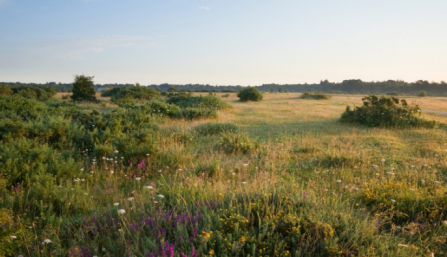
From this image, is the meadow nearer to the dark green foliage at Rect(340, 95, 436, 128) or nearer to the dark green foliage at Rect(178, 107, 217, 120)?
the dark green foliage at Rect(340, 95, 436, 128)

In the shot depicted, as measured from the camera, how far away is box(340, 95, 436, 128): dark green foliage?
520 inches

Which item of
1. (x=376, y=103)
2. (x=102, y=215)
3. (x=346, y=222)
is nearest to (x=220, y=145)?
(x=102, y=215)

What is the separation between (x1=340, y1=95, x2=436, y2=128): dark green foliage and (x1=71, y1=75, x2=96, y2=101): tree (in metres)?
30.0

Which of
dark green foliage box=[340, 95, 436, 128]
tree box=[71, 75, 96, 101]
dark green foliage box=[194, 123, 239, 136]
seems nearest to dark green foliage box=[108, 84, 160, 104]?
tree box=[71, 75, 96, 101]

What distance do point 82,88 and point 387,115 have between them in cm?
3242

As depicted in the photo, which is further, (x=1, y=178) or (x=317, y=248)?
(x=1, y=178)

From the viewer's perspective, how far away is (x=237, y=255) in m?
2.59

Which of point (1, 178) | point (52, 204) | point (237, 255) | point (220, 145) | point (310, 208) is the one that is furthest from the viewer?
point (220, 145)

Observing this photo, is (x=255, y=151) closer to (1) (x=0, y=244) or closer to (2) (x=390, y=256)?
(2) (x=390, y=256)

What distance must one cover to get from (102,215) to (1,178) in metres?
2.39

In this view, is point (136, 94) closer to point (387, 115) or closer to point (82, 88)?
point (82, 88)

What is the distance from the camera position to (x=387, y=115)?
540 inches

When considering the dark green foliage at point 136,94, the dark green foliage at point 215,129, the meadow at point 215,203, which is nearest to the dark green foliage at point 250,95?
the dark green foliage at point 136,94

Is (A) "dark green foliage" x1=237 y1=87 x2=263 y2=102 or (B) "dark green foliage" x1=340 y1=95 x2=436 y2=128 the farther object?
(A) "dark green foliage" x1=237 y1=87 x2=263 y2=102
